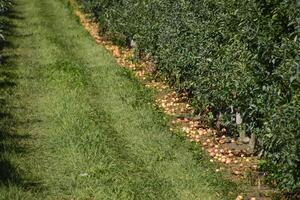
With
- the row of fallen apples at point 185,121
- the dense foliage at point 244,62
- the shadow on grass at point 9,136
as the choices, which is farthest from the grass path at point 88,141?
the dense foliage at point 244,62

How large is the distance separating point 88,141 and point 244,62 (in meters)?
3.79

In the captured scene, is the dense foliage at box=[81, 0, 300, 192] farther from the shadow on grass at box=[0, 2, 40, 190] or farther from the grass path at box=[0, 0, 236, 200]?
the shadow on grass at box=[0, 2, 40, 190]

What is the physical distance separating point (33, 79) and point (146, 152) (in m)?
6.94

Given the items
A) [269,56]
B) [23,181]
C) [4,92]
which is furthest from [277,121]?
[4,92]

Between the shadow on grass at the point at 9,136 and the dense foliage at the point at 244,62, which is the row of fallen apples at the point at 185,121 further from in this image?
the shadow on grass at the point at 9,136

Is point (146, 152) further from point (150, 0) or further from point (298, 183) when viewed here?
point (150, 0)

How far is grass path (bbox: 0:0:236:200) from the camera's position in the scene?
8.89m

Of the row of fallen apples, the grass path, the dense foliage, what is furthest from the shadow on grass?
the dense foliage

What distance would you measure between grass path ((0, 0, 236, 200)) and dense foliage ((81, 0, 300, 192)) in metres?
1.28

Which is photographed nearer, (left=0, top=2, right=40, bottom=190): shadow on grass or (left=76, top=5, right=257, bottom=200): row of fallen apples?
(left=0, top=2, right=40, bottom=190): shadow on grass

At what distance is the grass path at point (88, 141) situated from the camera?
8.89m

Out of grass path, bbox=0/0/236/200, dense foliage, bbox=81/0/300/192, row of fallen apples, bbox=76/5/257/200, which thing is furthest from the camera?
row of fallen apples, bbox=76/5/257/200

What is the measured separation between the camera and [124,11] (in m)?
20.8

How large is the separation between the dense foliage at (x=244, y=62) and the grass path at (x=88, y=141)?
1.28 meters
